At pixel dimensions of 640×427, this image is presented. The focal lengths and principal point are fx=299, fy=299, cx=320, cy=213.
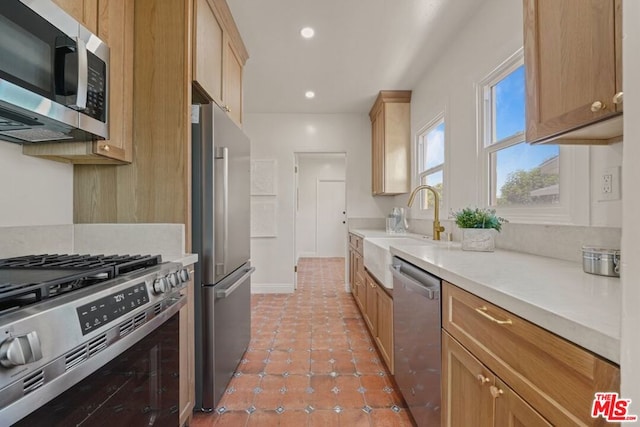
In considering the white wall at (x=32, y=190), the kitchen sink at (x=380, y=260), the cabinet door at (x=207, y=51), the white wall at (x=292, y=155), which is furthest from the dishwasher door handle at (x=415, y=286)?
the white wall at (x=292, y=155)

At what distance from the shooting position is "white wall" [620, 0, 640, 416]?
1.48ft

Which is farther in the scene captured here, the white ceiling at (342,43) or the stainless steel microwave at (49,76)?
the white ceiling at (342,43)

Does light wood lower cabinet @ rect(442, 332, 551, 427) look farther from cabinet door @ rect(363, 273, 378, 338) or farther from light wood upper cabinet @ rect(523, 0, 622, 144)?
cabinet door @ rect(363, 273, 378, 338)

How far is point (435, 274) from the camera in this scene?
126 centimetres

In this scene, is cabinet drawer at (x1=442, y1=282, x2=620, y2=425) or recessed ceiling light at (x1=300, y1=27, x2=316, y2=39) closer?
cabinet drawer at (x1=442, y1=282, x2=620, y2=425)

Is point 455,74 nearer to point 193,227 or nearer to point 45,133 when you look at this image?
point 193,227

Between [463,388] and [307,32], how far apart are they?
2.56 metres

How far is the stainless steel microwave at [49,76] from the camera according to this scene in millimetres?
923

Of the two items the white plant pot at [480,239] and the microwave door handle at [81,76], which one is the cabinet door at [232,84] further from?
the white plant pot at [480,239]

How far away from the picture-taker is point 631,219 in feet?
1.51

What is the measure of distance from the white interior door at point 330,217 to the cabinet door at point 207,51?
18.5 ft

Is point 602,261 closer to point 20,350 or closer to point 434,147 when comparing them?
point 20,350

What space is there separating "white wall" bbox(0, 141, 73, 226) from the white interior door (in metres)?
6.19

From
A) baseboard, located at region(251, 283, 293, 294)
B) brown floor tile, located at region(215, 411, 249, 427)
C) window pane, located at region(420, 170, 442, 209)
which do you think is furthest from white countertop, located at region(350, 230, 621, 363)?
baseboard, located at region(251, 283, 293, 294)
